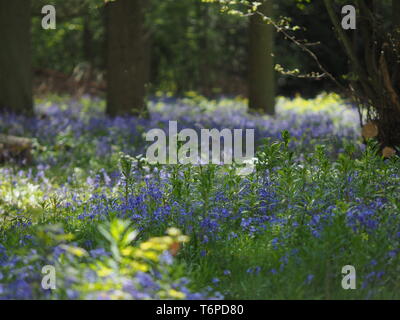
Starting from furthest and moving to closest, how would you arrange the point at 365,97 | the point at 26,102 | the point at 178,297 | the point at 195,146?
the point at 26,102 < the point at 195,146 < the point at 365,97 < the point at 178,297

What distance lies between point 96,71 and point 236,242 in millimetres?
23747

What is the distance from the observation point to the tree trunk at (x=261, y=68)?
1470 cm

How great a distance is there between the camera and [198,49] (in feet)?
91.4

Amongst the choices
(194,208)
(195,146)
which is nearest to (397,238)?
(194,208)

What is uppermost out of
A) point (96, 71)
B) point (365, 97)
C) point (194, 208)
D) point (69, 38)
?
point (69, 38)

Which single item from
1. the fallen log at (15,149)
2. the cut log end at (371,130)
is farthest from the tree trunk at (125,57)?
the cut log end at (371,130)

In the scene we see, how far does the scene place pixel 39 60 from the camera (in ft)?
112

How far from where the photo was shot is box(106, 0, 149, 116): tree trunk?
13031 mm

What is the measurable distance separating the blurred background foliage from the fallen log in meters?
9.30

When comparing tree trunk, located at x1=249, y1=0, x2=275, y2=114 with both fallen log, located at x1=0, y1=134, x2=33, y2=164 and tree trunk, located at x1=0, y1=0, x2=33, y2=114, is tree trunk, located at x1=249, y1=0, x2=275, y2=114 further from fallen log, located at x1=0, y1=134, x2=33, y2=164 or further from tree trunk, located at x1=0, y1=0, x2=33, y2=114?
fallen log, located at x1=0, y1=134, x2=33, y2=164

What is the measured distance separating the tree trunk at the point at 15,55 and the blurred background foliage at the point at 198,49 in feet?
18.3

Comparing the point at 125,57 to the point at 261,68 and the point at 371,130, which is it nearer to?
the point at 261,68

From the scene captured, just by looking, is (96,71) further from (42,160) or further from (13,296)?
(13,296)

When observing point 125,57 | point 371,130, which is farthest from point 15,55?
point 371,130
